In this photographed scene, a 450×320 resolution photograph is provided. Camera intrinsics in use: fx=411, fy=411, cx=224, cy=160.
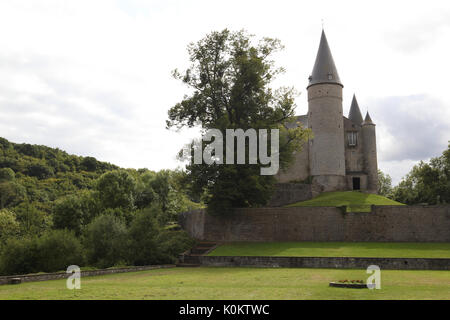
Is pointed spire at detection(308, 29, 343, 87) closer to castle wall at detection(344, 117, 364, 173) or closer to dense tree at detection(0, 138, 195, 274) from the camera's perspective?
castle wall at detection(344, 117, 364, 173)

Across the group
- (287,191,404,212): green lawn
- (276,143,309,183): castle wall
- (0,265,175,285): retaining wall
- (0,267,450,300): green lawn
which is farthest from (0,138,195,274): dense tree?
(276,143,309,183): castle wall

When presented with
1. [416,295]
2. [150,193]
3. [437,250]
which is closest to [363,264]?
[437,250]

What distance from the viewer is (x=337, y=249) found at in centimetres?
2731

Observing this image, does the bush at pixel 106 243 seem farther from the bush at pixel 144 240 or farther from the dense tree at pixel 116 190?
the dense tree at pixel 116 190

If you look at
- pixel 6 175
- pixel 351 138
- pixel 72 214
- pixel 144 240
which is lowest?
pixel 144 240

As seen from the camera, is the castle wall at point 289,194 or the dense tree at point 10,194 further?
the dense tree at point 10,194

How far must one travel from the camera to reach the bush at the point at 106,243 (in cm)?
2578

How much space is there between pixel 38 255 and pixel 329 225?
20350mm

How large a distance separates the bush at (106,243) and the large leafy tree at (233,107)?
815 cm

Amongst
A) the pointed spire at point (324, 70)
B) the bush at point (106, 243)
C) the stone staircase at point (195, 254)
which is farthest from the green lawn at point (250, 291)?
the pointed spire at point (324, 70)

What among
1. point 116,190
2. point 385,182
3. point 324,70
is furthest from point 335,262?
point 385,182

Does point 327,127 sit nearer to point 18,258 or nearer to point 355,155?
point 355,155

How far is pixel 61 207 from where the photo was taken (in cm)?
3788

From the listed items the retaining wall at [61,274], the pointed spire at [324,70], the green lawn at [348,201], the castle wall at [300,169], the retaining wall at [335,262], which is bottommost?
the retaining wall at [61,274]
